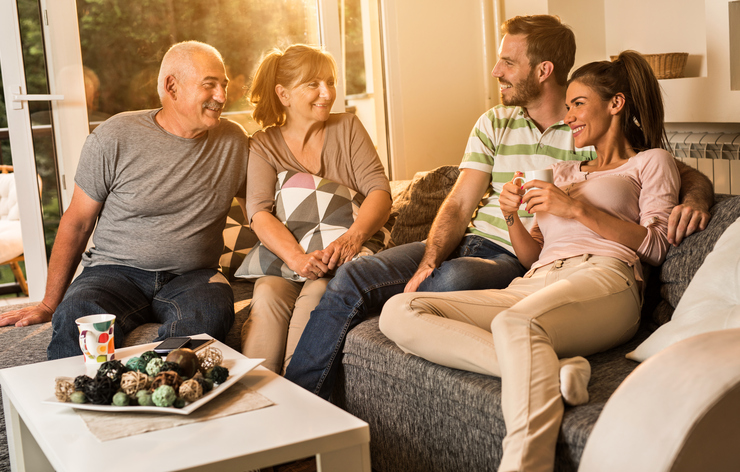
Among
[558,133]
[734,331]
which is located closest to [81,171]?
[558,133]

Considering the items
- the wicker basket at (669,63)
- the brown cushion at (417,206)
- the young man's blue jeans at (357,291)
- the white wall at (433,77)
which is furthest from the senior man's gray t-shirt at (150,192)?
the wicker basket at (669,63)

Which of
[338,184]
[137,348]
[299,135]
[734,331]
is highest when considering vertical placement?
[299,135]

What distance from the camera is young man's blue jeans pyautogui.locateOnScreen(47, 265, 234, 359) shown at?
181 cm

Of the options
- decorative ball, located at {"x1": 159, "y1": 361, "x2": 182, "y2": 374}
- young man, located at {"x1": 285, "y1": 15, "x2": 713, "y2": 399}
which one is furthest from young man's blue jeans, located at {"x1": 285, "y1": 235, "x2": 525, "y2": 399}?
decorative ball, located at {"x1": 159, "y1": 361, "x2": 182, "y2": 374}

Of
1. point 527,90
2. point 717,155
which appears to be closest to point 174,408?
point 527,90

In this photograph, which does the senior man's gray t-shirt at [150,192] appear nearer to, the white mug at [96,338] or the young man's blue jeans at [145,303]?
the young man's blue jeans at [145,303]

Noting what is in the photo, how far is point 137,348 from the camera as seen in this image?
61.4 inches

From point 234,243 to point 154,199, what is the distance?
51cm

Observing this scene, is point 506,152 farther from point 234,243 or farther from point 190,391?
point 190,391

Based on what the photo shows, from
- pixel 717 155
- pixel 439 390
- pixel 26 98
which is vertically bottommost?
pixel 439 390

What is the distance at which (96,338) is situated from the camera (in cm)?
137

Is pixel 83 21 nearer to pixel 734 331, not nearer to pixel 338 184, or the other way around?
pixel 338 184

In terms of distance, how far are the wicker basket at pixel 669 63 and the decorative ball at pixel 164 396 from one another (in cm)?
244

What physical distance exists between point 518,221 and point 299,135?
853mm
